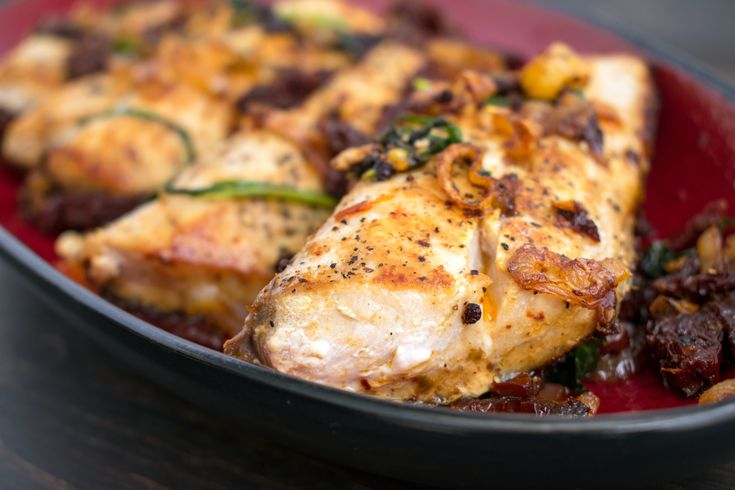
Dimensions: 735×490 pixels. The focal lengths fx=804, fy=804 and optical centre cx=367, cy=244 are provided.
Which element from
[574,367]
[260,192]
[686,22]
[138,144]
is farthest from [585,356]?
[686,22]

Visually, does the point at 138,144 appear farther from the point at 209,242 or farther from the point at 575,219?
the point at 575,219

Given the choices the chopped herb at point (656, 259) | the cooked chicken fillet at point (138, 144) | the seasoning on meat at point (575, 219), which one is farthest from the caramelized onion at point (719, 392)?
the cooked chicken fillet at point (138, 144)

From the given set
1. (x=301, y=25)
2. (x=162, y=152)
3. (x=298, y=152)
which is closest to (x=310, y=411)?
(x=298, y=152)

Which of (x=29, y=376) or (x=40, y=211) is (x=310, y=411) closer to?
(x=29, y=376)

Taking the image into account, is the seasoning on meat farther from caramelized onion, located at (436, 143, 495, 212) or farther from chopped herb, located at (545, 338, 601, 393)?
chopped herb, located at (545, 338, 601, 393)

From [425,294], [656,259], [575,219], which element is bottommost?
[656,259]

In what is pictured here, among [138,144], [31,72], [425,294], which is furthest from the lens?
[31,72]

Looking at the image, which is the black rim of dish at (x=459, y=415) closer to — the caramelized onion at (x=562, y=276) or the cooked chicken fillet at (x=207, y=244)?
the caramelized onion at (x=562, y=276)
